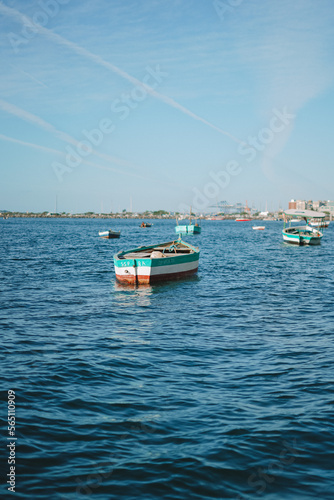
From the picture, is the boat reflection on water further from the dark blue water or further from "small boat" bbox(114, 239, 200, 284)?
the dark blue water

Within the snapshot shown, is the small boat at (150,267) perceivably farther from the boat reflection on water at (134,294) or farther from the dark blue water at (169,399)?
the dark blue water at (169,399)

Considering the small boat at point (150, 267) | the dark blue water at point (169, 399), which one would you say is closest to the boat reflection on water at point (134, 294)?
the small boat at point (150, 267)

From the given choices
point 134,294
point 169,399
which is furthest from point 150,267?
point 169,399

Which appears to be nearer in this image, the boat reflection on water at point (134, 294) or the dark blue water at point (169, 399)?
the dark blue water at point (169, 399)

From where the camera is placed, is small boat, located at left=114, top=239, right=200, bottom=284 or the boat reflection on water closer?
the boat reflection on water

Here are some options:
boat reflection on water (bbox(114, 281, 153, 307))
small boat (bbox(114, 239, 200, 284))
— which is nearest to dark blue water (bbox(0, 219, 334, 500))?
boat reflection on water (bbox(114, 281, 153, 307))

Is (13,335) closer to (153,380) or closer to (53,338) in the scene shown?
(53,338)

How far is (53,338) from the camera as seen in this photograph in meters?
15.0

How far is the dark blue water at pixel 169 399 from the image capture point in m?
6.93

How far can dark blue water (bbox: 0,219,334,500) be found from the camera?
6.93 meters

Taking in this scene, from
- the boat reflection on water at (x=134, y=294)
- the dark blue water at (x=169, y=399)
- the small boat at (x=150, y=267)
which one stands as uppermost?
the small boat at (x=150, y=267)

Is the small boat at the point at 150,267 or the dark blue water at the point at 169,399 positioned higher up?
the small boat at the point at 150,267

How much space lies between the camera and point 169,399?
9.87 m

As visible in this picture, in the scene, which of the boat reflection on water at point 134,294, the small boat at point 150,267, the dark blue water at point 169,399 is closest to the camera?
the dark blue water at point 169,399
